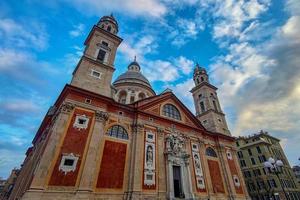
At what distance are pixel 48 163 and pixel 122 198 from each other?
6.88m

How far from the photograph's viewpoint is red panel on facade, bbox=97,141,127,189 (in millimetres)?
15016

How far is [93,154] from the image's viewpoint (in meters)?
14.9

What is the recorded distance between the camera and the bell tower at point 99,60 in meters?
18.3

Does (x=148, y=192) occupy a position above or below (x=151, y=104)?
below

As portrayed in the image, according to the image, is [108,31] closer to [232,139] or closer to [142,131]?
[142,131]

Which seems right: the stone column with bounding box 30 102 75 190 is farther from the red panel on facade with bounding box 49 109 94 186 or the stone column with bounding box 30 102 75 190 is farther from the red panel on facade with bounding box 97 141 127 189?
the red panel on facade with bounding box 97 141 127 189

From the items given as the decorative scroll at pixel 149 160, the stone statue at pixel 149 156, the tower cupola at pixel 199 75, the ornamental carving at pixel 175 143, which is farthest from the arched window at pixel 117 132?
the tower cupola at pixel 199 75

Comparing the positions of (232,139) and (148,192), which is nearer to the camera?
(148,192)

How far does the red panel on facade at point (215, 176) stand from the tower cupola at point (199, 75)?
53.4ft

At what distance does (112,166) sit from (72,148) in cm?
399

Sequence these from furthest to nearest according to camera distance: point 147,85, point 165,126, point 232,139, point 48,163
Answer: point 147,85, point 232,139, point 165,126, point 48,163

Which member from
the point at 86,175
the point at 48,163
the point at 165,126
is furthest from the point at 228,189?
the point at 48,163

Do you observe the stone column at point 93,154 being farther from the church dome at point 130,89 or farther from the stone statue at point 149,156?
the church dome at point 130,89

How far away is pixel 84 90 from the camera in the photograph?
1691 centimetres
